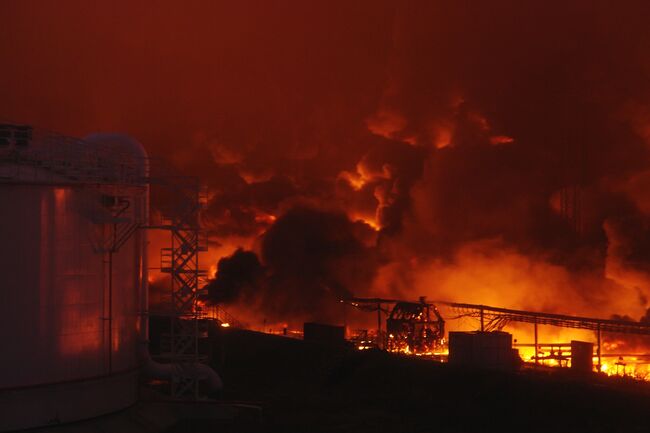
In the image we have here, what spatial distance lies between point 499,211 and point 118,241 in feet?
113

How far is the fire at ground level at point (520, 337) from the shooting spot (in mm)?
42969

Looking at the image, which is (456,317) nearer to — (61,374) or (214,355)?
(214,355)

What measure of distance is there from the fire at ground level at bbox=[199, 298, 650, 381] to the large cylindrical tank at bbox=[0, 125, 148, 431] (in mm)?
16772

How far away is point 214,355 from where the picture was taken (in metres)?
52.8

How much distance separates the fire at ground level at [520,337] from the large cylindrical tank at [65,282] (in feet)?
55.0

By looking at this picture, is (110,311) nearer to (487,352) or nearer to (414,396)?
(414,396)

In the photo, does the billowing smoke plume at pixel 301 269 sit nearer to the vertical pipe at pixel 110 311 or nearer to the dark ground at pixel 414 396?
the dark ground at pixel 414 396

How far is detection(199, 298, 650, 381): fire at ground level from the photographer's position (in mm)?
42969

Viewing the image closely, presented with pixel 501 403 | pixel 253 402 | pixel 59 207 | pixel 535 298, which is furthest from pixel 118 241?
pixel 535 298

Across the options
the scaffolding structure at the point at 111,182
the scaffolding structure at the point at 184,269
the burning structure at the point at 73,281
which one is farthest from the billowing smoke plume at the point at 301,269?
the burning structure at the point at 73,281

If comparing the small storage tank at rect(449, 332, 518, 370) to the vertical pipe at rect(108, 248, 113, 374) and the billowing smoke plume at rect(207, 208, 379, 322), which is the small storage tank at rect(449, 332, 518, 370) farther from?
the billowing smoke plume at rect(207, 208, 379, 322)

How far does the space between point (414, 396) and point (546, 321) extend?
36.1ft

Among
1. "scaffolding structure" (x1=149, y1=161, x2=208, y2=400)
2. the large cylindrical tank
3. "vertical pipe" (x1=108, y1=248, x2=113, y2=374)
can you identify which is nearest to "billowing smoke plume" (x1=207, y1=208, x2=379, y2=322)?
"scaffolding structure" (x1=149, y1=161, x2=208, y2=400)

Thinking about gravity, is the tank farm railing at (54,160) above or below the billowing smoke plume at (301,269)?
above
